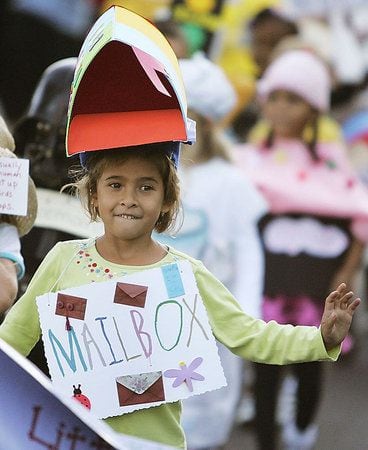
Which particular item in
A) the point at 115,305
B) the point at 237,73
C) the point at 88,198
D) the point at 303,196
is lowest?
the point at 115,305

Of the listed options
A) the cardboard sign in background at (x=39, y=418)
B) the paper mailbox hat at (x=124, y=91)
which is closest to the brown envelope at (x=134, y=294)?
the paper mailbox hat at (x=124, y=91)

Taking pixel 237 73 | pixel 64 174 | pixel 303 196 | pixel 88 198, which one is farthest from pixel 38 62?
pixel 88 198

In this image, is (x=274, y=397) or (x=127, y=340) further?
(x=274, y=397)

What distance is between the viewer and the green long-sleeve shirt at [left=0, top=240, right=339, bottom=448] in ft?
13.3

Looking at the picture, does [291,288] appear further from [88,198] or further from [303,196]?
[88,198]

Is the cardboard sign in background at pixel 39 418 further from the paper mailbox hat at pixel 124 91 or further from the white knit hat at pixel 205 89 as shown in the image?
the white knit hat at pixel 205 89

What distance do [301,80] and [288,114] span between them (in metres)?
0.20

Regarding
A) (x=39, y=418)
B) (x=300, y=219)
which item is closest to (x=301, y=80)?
(x=300, y=219)

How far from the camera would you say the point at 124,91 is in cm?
410

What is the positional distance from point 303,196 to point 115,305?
4.42m

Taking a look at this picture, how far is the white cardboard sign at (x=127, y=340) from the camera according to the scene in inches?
161

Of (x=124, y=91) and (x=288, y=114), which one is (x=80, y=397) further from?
(x=288, y=114)

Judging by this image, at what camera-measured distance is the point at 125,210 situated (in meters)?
Result: 4.05

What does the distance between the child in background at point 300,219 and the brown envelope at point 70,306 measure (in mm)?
3980
